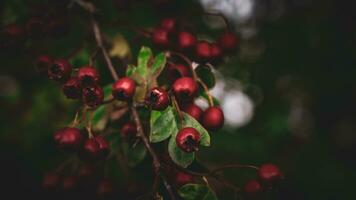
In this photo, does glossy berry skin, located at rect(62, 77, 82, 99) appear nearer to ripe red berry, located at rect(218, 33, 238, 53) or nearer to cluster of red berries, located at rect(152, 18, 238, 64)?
cluster of red berries, located at rect(152, 18, 238, 64)

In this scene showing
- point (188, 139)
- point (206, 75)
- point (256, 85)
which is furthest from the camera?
point (256, 85)

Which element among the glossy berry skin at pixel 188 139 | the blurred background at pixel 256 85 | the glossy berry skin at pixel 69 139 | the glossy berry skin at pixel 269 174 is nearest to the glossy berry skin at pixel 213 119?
the glossy berry skin at pixel 188 139

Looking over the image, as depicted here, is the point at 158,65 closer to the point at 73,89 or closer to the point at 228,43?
the point at 73,89

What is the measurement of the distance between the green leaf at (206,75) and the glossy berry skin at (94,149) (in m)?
0.50

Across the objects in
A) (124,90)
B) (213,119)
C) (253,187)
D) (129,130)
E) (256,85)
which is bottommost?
(256,85)

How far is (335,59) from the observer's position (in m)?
4.04

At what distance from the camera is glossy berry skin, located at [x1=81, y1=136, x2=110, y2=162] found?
4.83 ft

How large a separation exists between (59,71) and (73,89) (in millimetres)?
108

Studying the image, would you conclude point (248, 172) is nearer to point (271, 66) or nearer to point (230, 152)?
point (230, 152)

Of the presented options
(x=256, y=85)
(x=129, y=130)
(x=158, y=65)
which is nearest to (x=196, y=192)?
(x=129, y=130)

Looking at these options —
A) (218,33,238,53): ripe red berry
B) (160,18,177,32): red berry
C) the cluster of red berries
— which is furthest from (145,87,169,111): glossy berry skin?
(218,33,238,53): ripe red berry

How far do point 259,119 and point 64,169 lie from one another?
8.19 ft

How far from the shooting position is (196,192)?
4.57ft

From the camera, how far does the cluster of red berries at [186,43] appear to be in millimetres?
1754
